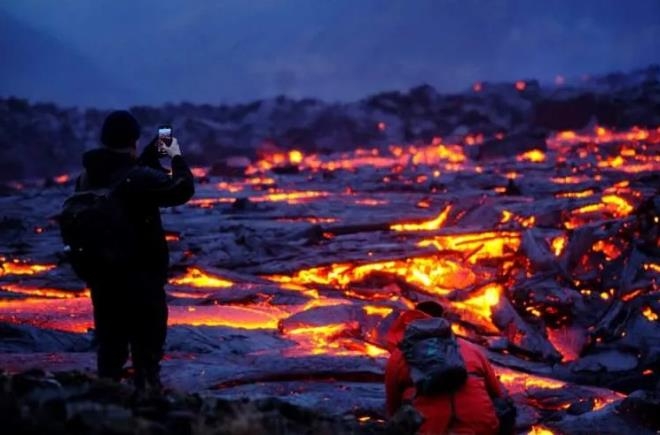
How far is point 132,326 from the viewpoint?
14.8 feet

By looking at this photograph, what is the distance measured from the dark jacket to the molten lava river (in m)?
1.47

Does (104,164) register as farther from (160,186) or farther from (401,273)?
(401,273)

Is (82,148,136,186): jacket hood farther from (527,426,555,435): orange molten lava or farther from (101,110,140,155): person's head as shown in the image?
(527,426,555,435): orange molten lava

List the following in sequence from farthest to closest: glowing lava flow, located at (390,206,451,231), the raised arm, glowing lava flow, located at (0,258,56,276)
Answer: glowing lava flow, located at (390,206,451,231), glowing lava flow, located at (0,258,56,276), the raised arm

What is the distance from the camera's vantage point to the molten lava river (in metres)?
6.07

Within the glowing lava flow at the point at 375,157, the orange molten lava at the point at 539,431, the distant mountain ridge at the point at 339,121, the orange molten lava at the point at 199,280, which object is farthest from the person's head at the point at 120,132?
the distant mountain ridge at the point at 339,121

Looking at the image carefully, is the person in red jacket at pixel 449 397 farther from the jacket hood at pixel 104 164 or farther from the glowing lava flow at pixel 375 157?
the glowing lava flow at pixel 375 157

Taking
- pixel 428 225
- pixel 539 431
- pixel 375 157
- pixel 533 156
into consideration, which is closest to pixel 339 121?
pixel 375 157

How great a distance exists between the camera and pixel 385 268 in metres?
10.6

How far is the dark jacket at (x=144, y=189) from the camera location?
4.33m

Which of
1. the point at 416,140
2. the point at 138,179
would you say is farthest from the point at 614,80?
the point at 138,179

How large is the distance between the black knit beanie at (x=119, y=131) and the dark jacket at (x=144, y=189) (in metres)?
0.06

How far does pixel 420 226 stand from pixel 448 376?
33.6 ft

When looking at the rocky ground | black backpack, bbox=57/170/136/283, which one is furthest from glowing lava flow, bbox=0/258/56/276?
black backpack, bbox=57/170/136/283
